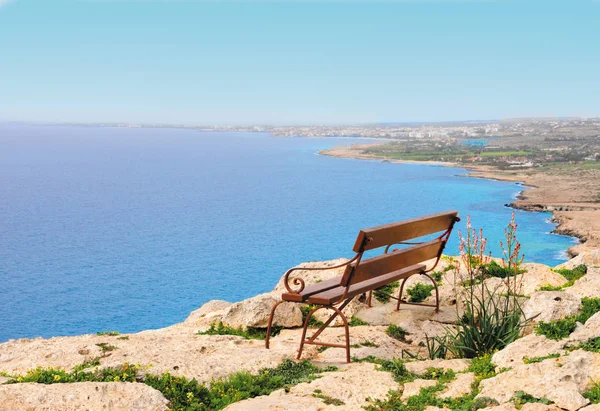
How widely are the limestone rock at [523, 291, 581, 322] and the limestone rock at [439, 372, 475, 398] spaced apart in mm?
1980

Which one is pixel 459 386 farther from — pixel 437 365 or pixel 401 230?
pixel 401 230

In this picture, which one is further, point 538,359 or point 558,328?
point 558,328

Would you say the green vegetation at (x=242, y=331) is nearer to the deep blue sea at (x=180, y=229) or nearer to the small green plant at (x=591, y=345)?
the small green plant at (x=591, y=345)

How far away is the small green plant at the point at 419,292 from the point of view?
979 cm

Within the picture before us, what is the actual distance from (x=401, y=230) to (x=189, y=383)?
10.9ft

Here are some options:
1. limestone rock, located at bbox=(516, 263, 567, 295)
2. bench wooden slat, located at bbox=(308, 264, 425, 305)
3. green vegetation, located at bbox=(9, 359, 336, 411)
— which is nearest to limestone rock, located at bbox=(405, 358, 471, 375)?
green vegetation, located at bbox=(9, 359, 336, 411)

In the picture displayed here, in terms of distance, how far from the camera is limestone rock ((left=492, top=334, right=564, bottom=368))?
5314 millimetres

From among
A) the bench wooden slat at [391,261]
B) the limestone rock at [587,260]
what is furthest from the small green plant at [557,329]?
the limestone rock at [587,260]

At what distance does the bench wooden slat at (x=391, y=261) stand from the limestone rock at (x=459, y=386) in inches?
75.5

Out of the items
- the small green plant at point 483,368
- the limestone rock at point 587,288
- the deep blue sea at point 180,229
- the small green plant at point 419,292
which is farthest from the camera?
the deep blue sea at point 180,229

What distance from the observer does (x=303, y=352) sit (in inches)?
275

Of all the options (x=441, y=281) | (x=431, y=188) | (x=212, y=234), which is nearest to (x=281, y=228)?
(x=212, y=234)

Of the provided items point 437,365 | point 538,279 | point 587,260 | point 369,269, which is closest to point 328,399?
point 437,365

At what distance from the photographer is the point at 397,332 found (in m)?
7.95
